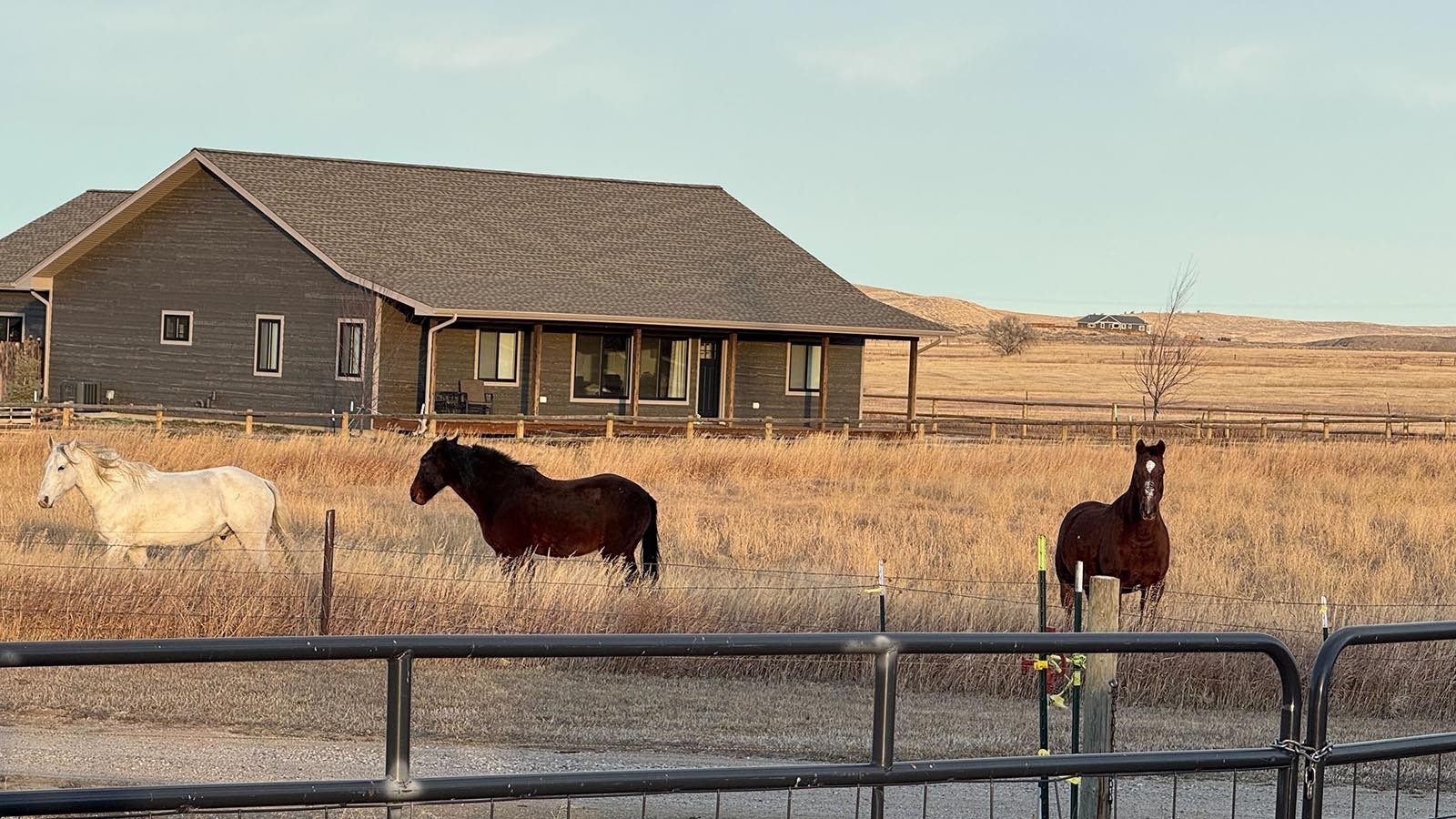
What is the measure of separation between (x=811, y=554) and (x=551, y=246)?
73.6ft

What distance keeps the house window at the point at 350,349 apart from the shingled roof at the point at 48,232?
9.06m

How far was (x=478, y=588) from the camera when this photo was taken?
13.0 metres

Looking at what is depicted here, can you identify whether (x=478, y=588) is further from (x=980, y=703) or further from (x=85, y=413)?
(x=85, y=413)

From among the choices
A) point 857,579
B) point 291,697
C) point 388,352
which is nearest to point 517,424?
point 388,352

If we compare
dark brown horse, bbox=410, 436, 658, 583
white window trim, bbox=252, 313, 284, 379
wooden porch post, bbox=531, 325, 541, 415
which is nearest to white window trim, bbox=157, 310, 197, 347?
white window trim, bbox=252, 313, 284, 379

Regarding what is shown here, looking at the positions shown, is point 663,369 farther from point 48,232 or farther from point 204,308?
point 48,232

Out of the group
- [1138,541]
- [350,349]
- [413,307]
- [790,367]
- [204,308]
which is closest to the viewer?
[1138,541]

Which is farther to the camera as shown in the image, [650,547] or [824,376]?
[824,376]

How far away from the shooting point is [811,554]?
707 inches

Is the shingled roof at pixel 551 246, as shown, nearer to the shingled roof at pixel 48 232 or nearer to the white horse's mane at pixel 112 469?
the shingled roof at pixel 48 232

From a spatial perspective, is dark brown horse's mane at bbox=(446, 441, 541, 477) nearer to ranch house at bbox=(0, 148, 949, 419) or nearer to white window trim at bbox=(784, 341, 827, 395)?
ranch house at bbox=(0, 148, 949, 419)

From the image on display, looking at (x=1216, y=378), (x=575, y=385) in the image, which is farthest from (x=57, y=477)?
(x=1216, y=378)

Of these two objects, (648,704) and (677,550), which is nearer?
(648,704)

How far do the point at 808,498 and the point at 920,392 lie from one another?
167 ft
